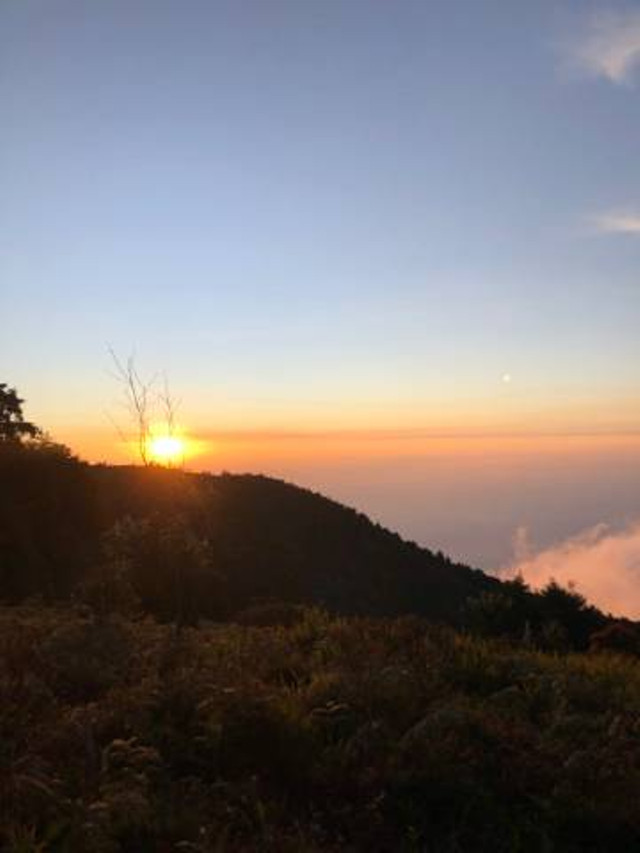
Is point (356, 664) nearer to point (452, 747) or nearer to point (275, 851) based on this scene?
point (452, 747)

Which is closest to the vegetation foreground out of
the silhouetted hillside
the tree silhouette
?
the silhouetted hillside

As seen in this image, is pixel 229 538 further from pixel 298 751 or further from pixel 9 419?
pixel 298 751

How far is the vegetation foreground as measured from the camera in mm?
6094

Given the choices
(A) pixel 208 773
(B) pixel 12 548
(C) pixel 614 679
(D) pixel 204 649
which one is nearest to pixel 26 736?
(A) pixel 208 773

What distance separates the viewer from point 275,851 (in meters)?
5.70

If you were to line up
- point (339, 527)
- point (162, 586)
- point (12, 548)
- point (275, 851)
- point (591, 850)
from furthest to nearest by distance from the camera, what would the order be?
point (339, 527) → point (12, 548) → point (162, 586) → point (591, 850) → point (275, 851)

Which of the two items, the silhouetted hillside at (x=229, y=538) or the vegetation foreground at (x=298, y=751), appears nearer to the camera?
the vegetation foreground at (x=298, y=751)

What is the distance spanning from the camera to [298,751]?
7430 mm

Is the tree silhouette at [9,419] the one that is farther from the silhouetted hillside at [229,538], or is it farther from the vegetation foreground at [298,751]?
the vegetation foreground at [298,751]

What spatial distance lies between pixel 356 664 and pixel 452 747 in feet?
8.75

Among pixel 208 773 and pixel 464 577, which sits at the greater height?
pixel 208 773

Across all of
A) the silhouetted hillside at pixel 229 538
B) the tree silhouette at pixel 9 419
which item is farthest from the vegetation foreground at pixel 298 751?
the tree silhouette at pixel 9 419

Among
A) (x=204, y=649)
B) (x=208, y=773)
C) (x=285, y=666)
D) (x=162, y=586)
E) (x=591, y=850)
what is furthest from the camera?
(x=162, y=586)

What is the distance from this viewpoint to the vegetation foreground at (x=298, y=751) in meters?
6.09
